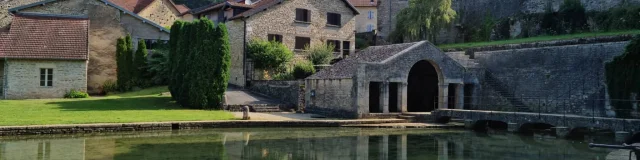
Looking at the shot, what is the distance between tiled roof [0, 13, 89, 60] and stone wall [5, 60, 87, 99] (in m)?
0.47

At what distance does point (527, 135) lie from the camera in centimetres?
2280

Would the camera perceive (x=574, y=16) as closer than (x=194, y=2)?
Yes

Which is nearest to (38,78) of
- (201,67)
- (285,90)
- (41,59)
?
(41,59)

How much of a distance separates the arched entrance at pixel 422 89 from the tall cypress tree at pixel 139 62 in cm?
1635

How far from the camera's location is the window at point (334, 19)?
39656mm

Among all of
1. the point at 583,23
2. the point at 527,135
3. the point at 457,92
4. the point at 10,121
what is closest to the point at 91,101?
the point at 10,121

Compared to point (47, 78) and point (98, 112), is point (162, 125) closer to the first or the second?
point (98, 112)

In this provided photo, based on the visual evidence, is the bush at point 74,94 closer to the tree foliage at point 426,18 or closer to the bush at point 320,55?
the bush at point 320,55

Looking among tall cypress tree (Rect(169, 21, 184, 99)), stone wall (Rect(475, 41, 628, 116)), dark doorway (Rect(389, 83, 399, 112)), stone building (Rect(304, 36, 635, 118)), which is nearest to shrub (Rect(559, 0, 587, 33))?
stone building (Rect(304, 36, 635, 118))

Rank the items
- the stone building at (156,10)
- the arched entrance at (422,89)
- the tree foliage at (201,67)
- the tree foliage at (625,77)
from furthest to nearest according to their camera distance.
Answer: the stone building at (156,10) → the arched entrance at (422,89) → the tree foliage at (201,67) → the tree foliage at (625,77)

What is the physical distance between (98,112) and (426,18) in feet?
84.2

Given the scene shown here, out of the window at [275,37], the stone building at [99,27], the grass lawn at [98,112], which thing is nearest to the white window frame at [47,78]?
the grass lawn at [98,112]

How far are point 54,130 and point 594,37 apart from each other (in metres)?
25.3

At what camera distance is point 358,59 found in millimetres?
29953
